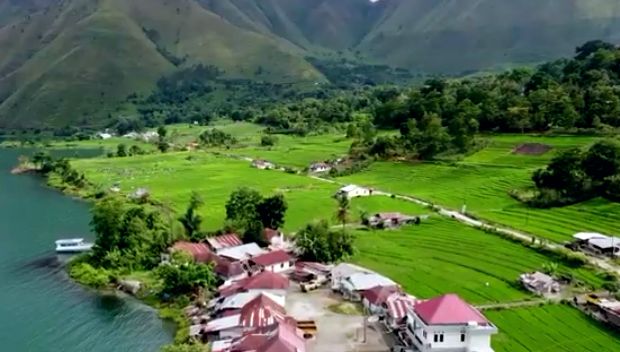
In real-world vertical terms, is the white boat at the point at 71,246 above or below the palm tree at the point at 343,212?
below

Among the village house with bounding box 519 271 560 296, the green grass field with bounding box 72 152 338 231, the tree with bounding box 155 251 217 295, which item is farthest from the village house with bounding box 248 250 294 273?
the village house with bounding box 519 271 560 296

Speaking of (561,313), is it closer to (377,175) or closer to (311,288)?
(311,288)

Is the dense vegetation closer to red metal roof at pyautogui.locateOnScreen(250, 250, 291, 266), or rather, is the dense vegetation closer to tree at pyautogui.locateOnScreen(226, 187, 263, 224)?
red metal roof at pyautogui.locateOnScreen(250, 250, 291, 266)

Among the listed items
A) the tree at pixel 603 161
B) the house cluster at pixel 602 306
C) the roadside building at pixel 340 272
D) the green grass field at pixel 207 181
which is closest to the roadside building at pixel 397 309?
the roadside building at pixel 340 272

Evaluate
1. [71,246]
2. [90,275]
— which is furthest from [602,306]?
[71,246]

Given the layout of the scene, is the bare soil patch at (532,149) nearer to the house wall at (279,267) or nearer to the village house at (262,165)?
the village house at (262,165)

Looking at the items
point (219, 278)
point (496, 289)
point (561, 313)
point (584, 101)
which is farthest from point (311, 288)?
point (584, 101)
